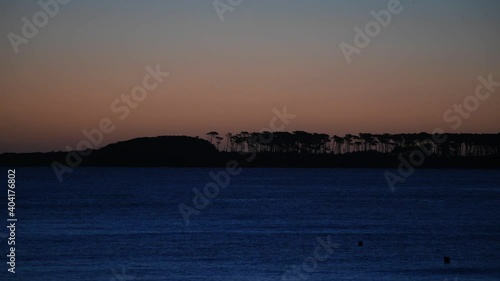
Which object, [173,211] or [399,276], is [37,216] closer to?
[173,211]

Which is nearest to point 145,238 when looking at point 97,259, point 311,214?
point 97,259

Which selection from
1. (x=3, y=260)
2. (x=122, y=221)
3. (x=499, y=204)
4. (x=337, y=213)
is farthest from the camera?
(x=499, y=204)

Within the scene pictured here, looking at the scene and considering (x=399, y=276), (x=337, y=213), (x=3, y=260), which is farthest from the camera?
(x=337, y=213)

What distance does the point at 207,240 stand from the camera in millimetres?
58031

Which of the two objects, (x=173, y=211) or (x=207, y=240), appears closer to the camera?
(x=207, y=240)

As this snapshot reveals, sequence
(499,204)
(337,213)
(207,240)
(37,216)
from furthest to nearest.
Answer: (499,204), (337,213), (37,216), (207,240)

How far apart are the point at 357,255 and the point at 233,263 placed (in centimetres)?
837

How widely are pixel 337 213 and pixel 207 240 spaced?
3345cm

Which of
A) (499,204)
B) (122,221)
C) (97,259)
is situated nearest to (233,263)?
(97,259)

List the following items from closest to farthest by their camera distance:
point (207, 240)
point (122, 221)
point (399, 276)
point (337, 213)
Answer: point (399, 276), point (207, 240), point (122, 221), point (337, 213)

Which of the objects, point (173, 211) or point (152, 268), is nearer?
point (152, 268)

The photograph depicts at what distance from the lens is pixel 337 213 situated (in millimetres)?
88938

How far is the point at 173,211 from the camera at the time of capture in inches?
3605

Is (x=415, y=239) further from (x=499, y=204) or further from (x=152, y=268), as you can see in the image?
(x=499, y=204)
